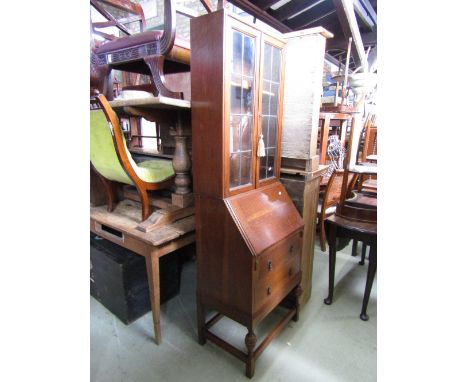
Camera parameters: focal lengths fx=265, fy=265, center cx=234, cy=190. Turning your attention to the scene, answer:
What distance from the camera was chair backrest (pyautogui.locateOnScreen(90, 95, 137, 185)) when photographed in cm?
127

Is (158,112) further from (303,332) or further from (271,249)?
(303,332)

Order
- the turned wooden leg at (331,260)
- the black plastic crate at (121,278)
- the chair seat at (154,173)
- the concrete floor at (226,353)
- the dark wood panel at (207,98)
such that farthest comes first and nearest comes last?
the turned wooden leg at (331,260), the black plastic crate at (121,278), the chair seat at (154,173), the concrete floor at (226,353), the dark wood panel at (207,98)

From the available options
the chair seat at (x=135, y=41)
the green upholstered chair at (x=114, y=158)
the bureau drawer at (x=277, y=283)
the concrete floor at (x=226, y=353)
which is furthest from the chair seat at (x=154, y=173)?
the concrete floor at (x=226, y=353)

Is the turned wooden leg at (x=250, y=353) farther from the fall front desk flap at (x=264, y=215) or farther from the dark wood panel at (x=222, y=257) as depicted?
the fall front desk flap at (x=264, y=215)

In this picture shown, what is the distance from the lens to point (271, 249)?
50.7 inches

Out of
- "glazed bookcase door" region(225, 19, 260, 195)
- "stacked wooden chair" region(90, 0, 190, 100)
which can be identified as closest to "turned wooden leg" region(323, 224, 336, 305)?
"glazed bookcase door" region(225, 19, 260, 195)

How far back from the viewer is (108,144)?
1.36m

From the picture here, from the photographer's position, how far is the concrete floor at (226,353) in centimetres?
137

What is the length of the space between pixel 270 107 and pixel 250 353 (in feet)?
4.15

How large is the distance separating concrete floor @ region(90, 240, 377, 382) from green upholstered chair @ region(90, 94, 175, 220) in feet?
2.42

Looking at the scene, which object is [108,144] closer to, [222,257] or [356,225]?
[222,257]

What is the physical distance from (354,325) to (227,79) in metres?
1.68

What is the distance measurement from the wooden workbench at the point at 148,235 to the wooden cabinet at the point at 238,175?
5.9 inches
